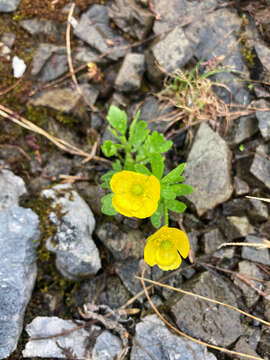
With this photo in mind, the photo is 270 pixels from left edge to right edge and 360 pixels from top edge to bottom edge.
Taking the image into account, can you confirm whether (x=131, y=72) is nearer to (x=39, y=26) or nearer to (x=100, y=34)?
(x=100, y=34)

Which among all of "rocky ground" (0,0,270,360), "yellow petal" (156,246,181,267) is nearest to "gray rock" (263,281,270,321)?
"rocky ground" (0,0,270,360)

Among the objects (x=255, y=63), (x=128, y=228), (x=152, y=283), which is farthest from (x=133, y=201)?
(x=255, y=63)

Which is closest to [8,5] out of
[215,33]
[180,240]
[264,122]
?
[215,33]

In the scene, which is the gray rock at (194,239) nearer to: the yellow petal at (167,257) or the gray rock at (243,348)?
the yellow petal at (167,257)

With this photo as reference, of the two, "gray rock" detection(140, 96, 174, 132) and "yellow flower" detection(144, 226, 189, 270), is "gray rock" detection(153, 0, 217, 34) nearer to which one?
"gray rock" detection(140, 96, 174, 132)

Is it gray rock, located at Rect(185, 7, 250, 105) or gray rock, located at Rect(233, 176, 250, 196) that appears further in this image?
gray rock, located at Rect(185, 7, 250, 105)

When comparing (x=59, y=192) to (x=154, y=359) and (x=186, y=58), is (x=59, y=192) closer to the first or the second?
(x=154, y=359)

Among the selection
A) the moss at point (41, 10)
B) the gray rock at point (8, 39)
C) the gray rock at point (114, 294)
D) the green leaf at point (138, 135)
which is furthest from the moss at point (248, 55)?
the gray rock at point (114, 294)
